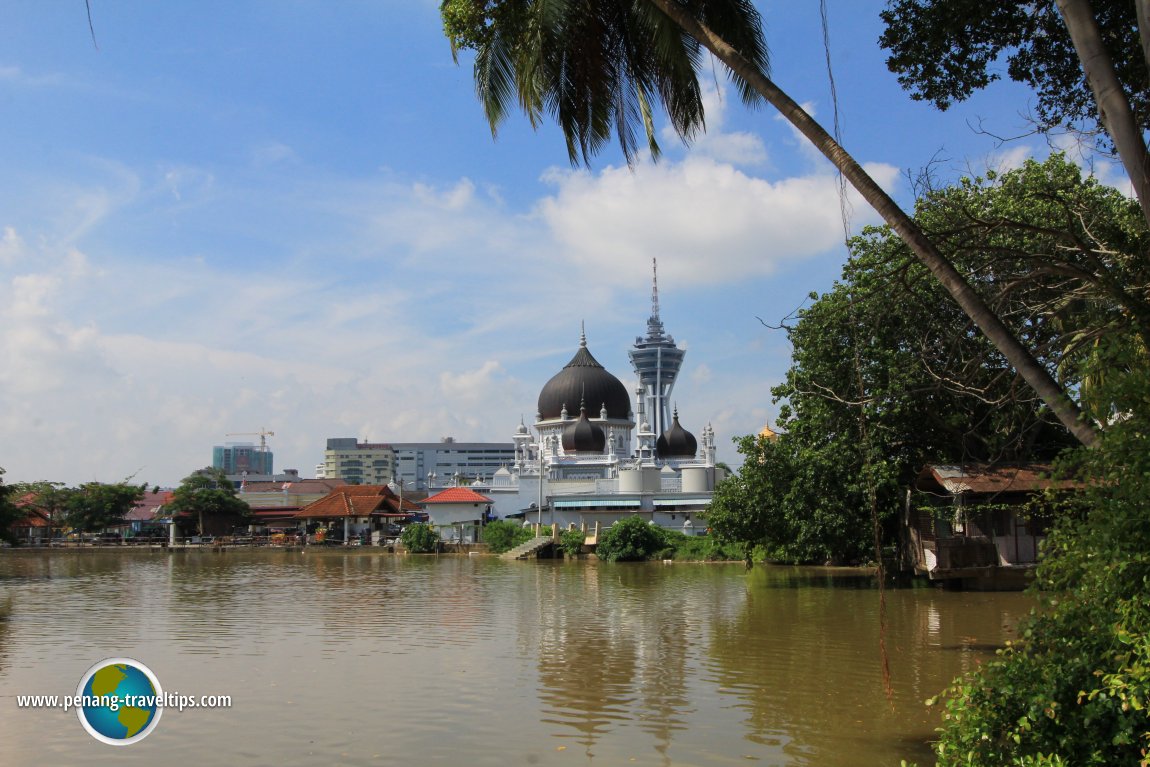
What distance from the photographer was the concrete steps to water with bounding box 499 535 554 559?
41031 millimetres

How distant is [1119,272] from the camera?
29.2ft

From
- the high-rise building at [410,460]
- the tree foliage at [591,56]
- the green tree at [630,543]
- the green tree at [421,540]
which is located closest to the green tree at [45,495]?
the green tree at [421,540]

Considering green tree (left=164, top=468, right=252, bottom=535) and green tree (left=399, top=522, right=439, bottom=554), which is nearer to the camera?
green tree (left=399, top=522, right=439, bottom=554)

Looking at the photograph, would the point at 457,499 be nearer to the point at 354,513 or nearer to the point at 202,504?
the point at 354,513

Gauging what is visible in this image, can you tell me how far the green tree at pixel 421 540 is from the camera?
151 ft

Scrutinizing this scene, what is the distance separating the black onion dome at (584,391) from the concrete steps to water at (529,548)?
29194mm

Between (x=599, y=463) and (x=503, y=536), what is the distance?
1923 centimetres

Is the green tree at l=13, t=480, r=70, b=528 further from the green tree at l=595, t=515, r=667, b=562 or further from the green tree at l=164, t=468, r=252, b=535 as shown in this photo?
the green tree at l=595, t=515, r=667, b=562

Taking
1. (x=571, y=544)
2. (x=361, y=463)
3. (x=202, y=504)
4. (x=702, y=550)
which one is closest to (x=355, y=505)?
(x=202, y=504)

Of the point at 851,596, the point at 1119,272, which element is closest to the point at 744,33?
the point at 1119,272

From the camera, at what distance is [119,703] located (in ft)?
32.6

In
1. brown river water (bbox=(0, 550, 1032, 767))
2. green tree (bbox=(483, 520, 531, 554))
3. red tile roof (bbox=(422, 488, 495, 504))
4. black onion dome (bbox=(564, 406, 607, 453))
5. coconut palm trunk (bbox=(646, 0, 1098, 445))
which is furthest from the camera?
black onion dome (bbox=(564, 406, 607, 453))

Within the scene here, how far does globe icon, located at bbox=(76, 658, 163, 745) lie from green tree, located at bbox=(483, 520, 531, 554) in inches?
1299

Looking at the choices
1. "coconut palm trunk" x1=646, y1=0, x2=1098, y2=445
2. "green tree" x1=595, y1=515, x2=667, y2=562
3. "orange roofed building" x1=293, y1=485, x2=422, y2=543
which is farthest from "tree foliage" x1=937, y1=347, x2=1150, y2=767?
"orange roofed building" x1=293, y1=485, x2=422, y2=543
